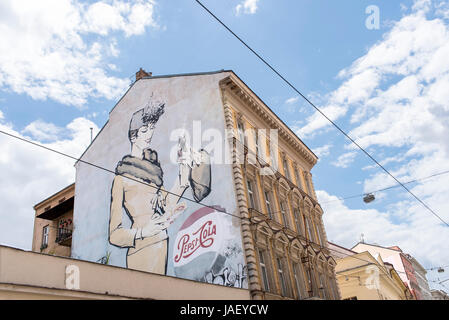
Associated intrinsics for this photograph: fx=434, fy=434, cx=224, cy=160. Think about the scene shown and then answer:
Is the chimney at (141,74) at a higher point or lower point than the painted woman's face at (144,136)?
higher

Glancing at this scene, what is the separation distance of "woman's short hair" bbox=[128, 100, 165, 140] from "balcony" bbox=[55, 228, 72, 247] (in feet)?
28.1

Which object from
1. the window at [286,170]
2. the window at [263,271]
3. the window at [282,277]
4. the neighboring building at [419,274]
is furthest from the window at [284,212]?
the neighboring building at [419,274]

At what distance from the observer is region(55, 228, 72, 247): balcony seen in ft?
96.7

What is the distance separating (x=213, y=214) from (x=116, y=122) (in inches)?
463

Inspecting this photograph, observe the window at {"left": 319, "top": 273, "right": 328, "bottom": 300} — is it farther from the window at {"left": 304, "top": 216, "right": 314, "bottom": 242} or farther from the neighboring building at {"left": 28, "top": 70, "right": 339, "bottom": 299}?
the window at {"left": 304, "top": 216, "right": 314, "bottom": 242}

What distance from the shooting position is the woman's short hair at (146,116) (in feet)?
84.0

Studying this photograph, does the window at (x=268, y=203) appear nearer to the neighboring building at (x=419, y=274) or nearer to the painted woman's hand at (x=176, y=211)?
the painted woman's hand at (x=176, y=211)

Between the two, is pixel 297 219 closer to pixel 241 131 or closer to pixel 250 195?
pixel 250 195

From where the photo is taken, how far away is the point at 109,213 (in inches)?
1013

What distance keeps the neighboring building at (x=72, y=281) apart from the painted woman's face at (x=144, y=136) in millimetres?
12274

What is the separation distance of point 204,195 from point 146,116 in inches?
310
